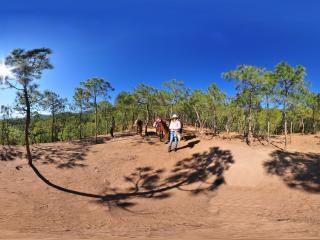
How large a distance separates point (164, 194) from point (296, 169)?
20.1ft

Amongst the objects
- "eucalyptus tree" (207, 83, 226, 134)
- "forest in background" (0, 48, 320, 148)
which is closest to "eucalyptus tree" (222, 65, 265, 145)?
"forest in background" (0, 48, 320, 148)

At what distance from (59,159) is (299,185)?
40.4 feet

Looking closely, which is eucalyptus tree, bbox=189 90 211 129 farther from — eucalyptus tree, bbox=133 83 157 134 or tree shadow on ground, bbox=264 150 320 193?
tree shadow on ground, bbox=264 150 320 193

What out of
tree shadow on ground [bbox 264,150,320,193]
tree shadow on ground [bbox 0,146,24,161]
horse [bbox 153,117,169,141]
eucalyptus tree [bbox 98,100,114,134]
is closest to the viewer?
tree shadow on ground [bbox 264,150,320,193]

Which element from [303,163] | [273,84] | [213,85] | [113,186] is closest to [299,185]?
[303,163]

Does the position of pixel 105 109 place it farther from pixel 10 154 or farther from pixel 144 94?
pixel 10 154

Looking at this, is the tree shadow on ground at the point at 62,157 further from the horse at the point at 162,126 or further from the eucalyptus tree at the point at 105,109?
the eucalyptus tree at the point at 105,109

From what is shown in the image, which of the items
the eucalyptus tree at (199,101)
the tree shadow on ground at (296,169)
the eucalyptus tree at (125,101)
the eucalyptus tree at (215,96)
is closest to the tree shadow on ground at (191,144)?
the tree shadow on ground at (296,169)

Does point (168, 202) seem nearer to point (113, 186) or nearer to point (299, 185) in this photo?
point (113, 186)

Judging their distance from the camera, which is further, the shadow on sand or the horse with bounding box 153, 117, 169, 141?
the horse with bounding box 153, 117, 169, 141

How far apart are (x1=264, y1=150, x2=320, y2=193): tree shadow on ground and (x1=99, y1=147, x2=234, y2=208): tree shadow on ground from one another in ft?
6.96

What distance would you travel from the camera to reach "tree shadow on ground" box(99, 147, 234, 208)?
50.2 ft

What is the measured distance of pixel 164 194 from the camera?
15.4 metres

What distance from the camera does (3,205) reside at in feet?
43.0
